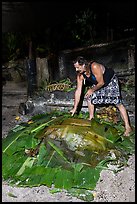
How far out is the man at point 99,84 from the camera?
561cm

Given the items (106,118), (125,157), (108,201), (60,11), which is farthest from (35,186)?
(60,11)

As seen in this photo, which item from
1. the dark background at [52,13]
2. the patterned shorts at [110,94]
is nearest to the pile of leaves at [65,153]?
the patterned shorts at [110,94]

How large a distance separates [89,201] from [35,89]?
161 inches

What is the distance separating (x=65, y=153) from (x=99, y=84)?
141 centimetres

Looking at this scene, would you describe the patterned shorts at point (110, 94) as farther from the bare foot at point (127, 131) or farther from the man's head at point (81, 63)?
Answer: the man's head at point (81, 63)

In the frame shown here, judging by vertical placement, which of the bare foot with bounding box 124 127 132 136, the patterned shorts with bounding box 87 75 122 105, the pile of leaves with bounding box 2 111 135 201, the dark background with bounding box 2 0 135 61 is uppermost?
the dark background with bounding box 2 0 135 61

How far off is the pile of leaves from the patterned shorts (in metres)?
0.46

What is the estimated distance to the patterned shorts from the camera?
599cm

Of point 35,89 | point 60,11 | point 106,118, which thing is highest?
point 60,11

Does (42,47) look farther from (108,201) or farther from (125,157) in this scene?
(108,201)

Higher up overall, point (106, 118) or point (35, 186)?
point (106, 118)

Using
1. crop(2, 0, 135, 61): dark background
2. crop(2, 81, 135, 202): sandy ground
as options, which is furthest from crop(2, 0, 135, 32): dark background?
crop(2, 81, 135, 202): sandy ground

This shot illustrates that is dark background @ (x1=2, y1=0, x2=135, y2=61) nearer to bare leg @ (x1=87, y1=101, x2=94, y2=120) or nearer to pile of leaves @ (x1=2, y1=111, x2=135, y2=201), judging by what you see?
bare leg @ (x1=87, y1=101, x2=94, y2=120)

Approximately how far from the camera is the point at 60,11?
14.1 metres
